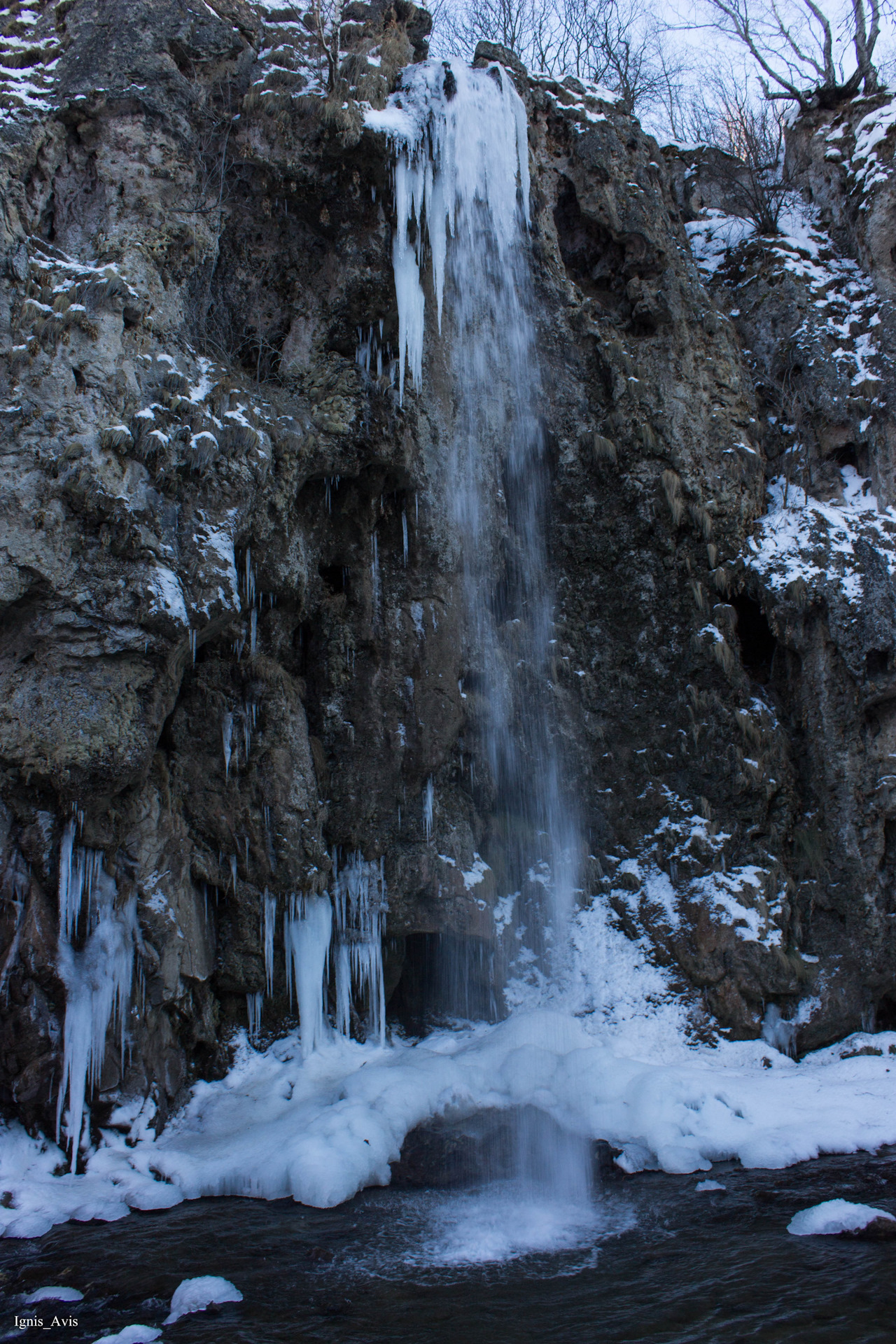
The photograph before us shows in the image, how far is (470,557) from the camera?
9250mm

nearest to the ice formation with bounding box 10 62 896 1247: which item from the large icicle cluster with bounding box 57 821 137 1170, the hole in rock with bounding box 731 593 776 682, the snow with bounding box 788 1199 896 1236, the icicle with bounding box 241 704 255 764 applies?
the large icicle cluster with bounding box 57 821 137 1170

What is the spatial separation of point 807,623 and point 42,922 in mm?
7757

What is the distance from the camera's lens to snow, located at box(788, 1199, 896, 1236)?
5.02 metres

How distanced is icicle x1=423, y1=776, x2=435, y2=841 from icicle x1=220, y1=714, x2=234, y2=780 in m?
2.15

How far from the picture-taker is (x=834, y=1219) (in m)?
5.09

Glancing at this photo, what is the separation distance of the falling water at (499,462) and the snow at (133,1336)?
16.7 feet

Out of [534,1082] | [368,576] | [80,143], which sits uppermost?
[80,143]

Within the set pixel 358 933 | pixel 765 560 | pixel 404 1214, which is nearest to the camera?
pixel 404 1214

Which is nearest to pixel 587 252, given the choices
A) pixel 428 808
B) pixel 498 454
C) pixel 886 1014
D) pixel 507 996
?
pixel 498 454

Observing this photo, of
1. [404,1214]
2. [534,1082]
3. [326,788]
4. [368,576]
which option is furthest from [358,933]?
[368,576]

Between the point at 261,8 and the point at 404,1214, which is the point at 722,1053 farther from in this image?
the point at 261,8

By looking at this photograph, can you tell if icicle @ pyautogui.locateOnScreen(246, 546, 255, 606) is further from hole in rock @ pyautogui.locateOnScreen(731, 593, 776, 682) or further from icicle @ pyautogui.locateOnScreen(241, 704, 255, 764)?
hole in rock @ pyautogui.locateOnScreen(731, 593, 776, 682)

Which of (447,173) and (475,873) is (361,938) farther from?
(447,173)

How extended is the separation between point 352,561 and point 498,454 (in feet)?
7.42
